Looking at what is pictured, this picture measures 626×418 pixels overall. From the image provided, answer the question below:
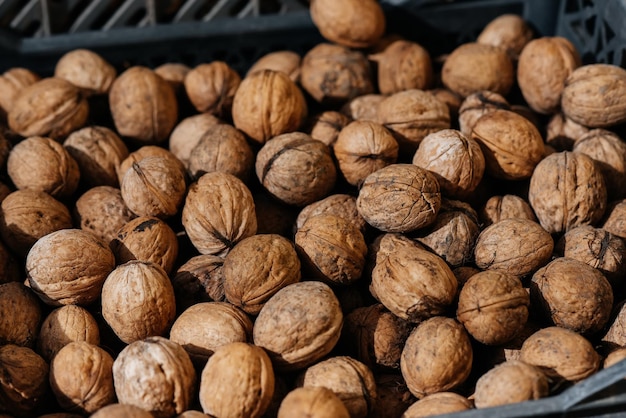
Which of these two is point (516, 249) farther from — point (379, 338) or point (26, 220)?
point (26, 220)

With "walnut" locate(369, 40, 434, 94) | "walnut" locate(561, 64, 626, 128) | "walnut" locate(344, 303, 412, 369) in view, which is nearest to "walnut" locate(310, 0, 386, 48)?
"walnut" locate(369, 40, 434, 94)

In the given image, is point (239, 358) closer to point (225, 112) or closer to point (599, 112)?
point (225, 112)

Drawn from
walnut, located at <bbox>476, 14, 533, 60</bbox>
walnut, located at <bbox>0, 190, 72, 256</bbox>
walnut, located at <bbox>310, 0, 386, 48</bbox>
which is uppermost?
walnut, located at <bbox>310, 0, 386, 48</bbox>

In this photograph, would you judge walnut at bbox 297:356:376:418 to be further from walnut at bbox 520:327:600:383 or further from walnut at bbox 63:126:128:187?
walnut at bbox 63:126:128:187

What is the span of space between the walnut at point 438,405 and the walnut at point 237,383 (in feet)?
1.72

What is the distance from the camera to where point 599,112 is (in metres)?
3.56

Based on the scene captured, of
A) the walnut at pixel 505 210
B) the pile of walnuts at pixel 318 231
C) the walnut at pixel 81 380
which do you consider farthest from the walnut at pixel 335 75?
the walnut at pixel 81 380

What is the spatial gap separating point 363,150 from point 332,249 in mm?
624

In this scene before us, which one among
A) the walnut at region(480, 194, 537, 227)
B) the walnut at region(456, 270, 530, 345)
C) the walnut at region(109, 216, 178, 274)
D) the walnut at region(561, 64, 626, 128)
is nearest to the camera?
the walnut at region(456, 270, 530, 345)

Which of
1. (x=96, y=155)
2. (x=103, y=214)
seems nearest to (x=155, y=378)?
(x=103, y=214)

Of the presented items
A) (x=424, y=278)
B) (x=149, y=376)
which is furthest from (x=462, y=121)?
(x=149, y=376)

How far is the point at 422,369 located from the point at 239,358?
0.69 metres

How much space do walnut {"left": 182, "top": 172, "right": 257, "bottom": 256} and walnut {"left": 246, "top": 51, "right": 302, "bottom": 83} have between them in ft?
3.54

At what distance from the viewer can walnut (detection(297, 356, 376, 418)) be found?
2607mm
